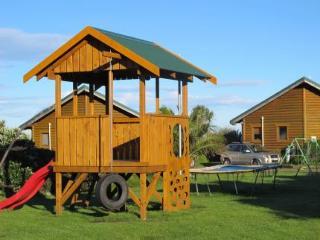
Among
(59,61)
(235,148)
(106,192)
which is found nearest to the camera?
(106,192)

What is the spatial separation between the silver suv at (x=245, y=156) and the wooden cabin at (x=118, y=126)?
23645 mm

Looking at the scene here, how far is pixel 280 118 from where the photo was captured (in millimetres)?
44000

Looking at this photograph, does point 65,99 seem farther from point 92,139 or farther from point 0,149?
point 92,139

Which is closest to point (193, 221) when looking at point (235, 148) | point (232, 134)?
point (235, 148)

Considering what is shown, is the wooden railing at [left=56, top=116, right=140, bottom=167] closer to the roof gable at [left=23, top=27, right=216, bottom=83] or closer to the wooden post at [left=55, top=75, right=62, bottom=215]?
the wooden post at [left=55, top=75, right=62, bottom=215]

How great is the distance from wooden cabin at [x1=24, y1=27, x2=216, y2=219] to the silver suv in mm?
23645

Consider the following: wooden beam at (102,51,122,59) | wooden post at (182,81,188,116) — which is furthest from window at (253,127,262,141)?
wooden beam at (102,51,122,59)

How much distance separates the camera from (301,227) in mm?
12180

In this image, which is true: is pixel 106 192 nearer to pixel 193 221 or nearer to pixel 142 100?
pixel 193 221

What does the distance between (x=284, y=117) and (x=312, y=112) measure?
6.67ft

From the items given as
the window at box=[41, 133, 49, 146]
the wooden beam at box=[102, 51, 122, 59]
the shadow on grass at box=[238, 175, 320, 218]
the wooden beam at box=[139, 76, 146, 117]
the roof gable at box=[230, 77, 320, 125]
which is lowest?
the shadow on grass at box=[238, 175, 320, 218]

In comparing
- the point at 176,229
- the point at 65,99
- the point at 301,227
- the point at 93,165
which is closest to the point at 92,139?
the point at 93,165

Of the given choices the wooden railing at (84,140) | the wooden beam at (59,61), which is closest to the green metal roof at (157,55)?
the wooden beam at (59,61)

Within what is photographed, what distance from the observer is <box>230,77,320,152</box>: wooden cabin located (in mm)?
42594
